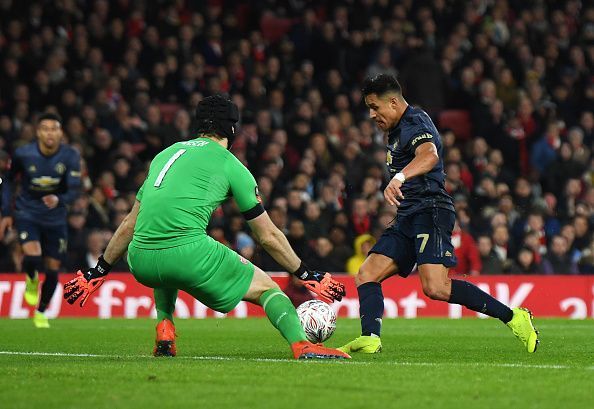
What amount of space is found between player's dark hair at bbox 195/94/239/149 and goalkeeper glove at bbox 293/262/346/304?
3.65 feet

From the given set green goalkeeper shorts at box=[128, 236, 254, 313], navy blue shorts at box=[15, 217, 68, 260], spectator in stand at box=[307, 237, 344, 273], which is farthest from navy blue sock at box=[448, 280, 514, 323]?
spectator in stand at box=[307, 237, 344, 273]

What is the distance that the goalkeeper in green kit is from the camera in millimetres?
8398

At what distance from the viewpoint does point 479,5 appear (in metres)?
25.4

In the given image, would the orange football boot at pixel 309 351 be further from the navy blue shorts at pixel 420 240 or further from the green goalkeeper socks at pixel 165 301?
the navy blue shorts at pixel 420 240

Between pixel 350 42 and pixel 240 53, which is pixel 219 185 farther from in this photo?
pixel 350 42

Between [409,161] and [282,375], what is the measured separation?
286 centimetres

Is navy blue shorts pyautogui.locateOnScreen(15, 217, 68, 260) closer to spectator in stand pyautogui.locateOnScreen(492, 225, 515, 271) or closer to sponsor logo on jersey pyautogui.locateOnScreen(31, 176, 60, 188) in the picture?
sponsor logo on jersey pyautogui.locateOnScreen(31, 176, 60, 188)

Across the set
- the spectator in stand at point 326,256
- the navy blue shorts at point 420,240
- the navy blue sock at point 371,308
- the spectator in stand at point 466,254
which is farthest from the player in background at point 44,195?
the spectator in stand at point 466,254

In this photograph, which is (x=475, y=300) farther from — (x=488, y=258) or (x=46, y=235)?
(x=488, y=258)

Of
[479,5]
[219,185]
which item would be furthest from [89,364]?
[479,5]

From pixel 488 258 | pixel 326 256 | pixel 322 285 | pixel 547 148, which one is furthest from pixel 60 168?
pixel 547 148

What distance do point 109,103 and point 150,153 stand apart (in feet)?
3.87

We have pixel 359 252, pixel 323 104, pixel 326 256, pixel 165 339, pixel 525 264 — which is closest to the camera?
pixel 165 339

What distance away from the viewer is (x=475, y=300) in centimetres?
987
